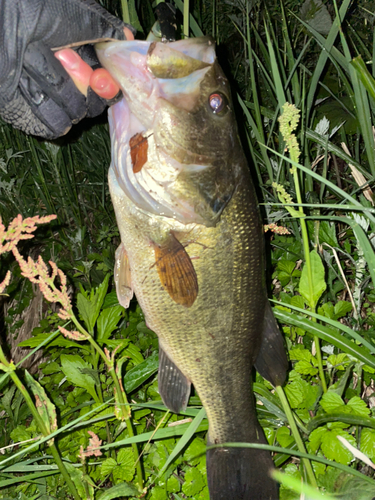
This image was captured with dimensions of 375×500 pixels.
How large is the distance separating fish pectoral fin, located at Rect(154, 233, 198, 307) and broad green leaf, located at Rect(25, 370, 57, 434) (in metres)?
0.58

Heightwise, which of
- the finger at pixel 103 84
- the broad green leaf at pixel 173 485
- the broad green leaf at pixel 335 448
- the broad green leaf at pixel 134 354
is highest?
the finger at pixel 103 84

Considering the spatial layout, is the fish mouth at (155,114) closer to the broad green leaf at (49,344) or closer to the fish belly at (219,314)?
the fish belly at (219,314)

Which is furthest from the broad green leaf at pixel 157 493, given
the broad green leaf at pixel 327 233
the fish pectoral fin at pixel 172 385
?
the broad green leaf at pixel 327 233

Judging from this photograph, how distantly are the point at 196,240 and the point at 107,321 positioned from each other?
1.01m

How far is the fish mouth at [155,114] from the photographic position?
1338mm

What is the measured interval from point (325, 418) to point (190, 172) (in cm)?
117

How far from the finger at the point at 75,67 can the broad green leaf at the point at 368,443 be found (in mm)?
1880

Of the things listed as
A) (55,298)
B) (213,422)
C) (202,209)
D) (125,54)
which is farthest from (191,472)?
(125,54)

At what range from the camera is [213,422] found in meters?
1.74

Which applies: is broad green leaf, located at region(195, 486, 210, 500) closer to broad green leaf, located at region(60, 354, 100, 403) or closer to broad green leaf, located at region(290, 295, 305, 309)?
broad green leaf, located at region(60, 354, 100, 403)

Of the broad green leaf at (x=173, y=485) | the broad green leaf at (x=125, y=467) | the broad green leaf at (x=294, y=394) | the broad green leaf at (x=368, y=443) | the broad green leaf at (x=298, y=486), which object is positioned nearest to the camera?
the broad green leaf at (x=298, y=486)

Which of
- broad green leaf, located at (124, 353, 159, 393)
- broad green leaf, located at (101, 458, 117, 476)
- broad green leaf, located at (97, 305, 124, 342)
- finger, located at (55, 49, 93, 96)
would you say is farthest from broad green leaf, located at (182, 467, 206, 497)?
finger, located at (55, 49, 93, 96)

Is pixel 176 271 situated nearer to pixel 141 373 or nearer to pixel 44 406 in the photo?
pixel 44 406

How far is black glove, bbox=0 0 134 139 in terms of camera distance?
1446 mm
